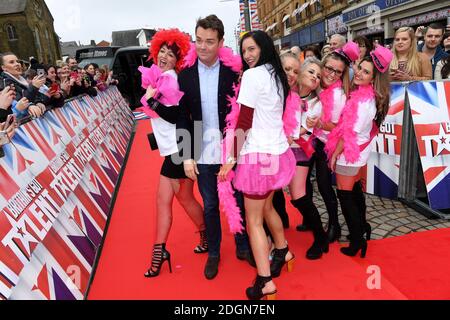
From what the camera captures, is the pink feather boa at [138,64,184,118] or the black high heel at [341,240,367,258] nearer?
the pink feather boa at [138,64,184,118]

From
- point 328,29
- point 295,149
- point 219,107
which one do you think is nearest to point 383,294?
point 295,149

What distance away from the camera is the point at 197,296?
2.49m

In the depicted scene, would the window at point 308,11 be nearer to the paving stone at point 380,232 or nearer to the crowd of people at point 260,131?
the crowd of people at point 260,131

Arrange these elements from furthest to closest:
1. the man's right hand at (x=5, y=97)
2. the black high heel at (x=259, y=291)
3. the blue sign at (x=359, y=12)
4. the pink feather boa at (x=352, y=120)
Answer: the blue sign at (x=359, y=12), the pink feather boa at (x=352, y=120), the man's right hand at (x=5, y=97), the black high heel at (x=259, y=291)

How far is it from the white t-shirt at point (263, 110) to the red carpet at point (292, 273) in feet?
3.44

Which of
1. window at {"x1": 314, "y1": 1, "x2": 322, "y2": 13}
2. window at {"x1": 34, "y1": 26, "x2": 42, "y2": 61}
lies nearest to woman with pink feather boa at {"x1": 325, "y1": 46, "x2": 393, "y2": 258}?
window at {"x1": 314, "y1": 1, "x2": 322, "y2": 13}

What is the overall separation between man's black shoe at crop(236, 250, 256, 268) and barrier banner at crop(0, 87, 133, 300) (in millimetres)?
1211

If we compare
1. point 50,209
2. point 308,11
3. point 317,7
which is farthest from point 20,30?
point 50,209

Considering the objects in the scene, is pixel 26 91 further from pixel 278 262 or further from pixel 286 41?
pixel 286 41

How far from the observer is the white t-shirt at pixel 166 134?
2611 mm

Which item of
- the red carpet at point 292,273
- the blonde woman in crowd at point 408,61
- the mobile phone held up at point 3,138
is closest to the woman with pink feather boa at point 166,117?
the red carpet at point 292,273

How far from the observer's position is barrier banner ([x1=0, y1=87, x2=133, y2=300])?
78.4 inches

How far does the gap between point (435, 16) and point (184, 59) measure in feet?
43.1

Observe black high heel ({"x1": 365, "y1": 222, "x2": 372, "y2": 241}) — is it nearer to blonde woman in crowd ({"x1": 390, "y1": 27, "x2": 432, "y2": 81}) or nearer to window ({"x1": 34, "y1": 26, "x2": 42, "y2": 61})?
blonde woman in crowd ({"x1": 390, "y1": 27, "x2": 432, "y2": 81})
